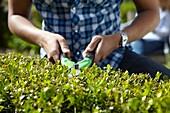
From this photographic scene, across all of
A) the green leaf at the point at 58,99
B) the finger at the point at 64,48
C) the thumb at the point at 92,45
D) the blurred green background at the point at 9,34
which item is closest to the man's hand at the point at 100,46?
the thumb at the point at 92,45

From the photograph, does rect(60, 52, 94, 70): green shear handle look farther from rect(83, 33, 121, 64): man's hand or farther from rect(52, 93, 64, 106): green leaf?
rect(52, 93, 64, 106): green leaf

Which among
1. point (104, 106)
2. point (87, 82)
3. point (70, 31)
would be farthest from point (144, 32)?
point (104, 106)

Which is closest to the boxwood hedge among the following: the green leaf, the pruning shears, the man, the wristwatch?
the green leaf

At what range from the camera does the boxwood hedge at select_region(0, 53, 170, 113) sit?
2400mm

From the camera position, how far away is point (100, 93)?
2580mm

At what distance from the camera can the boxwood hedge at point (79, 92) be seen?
2400 mm

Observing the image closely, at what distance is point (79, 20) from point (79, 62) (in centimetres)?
61

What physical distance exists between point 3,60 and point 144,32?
1.06m

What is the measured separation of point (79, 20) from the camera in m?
3.91

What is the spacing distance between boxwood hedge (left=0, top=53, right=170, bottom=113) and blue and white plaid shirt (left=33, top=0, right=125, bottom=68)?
2.71 ft

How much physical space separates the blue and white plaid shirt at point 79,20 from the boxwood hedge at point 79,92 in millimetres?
825

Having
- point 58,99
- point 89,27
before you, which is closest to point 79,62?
point 89,27

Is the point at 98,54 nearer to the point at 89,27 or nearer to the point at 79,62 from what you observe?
the point at 79,62

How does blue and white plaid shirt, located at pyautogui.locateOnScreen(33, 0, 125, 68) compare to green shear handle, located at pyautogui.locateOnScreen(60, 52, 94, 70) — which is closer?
green shear handle, located at pyautogui.locateOnScreen(60, 52, 94, 70)
